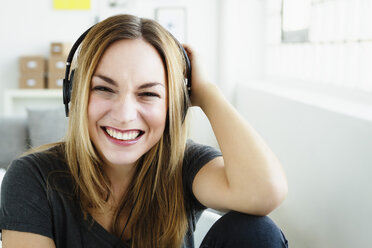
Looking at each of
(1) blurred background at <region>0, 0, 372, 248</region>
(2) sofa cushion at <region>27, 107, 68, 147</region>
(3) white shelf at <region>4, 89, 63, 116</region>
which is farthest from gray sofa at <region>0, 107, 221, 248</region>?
(3) white shelf at <region>4, 89, 63, 116</region>

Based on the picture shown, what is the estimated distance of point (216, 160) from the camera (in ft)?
4.00

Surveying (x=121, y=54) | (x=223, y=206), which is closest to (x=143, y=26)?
(x=121, y=54)

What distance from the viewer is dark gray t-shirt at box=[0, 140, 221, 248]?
1.04 m

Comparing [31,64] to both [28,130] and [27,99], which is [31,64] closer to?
[27,99]

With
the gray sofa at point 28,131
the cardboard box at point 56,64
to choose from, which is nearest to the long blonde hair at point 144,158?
the gray sofa at point 28,131

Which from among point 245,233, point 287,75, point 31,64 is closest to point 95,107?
point 245,233

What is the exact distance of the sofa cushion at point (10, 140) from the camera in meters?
2.48

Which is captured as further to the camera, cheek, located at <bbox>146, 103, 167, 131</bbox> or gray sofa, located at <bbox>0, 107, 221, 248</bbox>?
gray sofa, located at <bbox>0, 107, 221, 248</bbox>

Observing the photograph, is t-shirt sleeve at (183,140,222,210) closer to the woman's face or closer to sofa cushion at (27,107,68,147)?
the woman's face

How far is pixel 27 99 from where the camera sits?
12.9 ft

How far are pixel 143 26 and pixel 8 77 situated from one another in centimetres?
317

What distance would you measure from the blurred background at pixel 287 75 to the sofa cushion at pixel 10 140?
0.11 meters

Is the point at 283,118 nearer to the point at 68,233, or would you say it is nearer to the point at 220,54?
the point at 68,233

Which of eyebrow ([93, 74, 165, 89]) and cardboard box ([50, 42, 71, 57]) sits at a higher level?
cardboard box ([50, 42, 71, 57])
